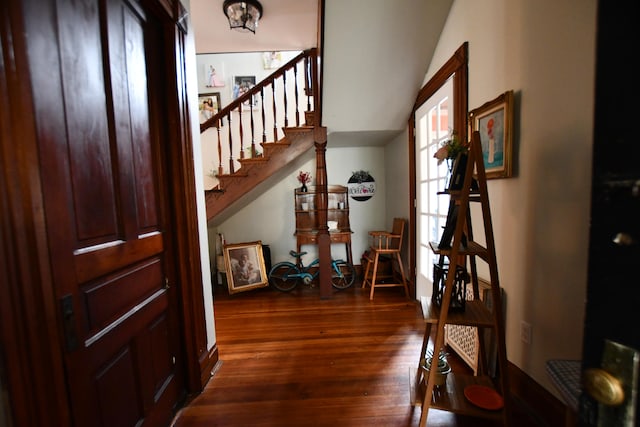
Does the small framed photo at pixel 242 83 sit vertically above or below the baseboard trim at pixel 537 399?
above

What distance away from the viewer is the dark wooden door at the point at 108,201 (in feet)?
2.68

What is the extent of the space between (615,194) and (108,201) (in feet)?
4.61

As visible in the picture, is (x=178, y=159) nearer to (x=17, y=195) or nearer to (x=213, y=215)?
(x=17, y=195)

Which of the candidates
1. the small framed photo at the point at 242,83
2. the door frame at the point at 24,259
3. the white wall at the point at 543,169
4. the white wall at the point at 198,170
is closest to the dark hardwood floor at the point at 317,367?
the white wall at the point at 198,170

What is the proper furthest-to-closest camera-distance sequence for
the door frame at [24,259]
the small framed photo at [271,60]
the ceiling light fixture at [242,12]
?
the small framed photo at [271,60]
the ceiling light fixture at [242,12]
the door frame at [24,259]

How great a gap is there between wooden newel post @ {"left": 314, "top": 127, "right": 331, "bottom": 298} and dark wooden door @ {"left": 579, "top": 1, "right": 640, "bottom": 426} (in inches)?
107

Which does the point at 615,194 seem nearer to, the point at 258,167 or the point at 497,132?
the point at 497,132

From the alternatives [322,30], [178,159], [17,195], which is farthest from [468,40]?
[17,195]

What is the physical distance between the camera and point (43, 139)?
0.77 metres

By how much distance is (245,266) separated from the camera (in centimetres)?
353

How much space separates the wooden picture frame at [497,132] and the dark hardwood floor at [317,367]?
1.29m

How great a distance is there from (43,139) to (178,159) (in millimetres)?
769

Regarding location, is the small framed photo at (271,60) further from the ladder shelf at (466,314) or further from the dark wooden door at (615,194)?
the dark wooden door at (615,194)

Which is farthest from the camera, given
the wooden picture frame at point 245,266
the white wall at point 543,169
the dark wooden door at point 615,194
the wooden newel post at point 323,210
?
the wooden picture frame at point 245,266
